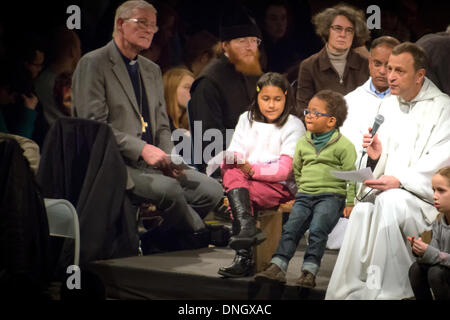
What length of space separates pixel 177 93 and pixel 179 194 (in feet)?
5.36

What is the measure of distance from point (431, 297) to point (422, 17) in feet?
7.83

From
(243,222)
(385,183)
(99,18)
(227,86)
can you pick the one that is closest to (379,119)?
(385,183)

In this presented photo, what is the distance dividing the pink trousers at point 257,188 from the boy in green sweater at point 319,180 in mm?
260

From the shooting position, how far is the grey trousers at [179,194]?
5344 mm

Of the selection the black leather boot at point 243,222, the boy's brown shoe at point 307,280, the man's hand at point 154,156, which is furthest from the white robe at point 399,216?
the man's hand at point 154,156

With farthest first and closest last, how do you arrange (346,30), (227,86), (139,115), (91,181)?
(227,86)
(139,115)
(346,30)
(91,181)

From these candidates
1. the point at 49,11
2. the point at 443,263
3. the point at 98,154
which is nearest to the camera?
the point at 443,263

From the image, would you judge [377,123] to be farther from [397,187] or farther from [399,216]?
[399,216]

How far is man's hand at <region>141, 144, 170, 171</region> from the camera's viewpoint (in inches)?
209

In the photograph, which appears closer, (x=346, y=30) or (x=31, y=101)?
(x=346, y=30)

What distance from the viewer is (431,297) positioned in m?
3.88

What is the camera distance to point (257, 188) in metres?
4.82
